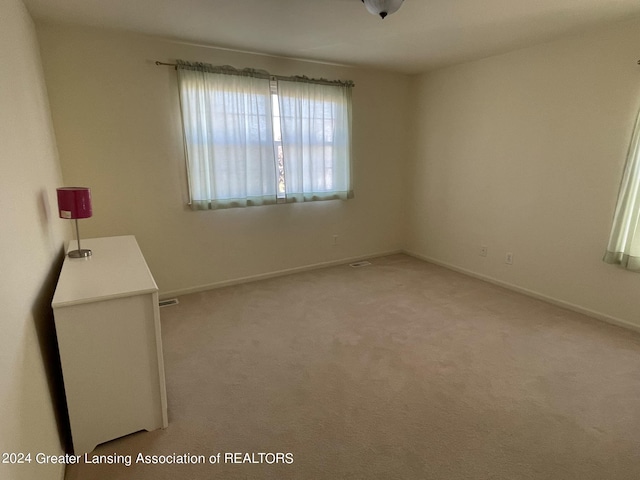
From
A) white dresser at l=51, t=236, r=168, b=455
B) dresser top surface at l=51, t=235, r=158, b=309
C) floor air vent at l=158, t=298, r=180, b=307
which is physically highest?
dresser top surface at l=51, t=235, r=158, b=309

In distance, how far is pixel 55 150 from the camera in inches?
108

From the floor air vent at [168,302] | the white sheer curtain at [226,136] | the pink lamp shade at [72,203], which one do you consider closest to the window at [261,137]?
the white sheer curtain at [226,136]

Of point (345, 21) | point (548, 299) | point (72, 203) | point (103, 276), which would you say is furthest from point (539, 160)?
point (72, 203)

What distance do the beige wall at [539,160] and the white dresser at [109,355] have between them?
3416 mm

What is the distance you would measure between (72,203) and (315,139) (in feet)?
8.31

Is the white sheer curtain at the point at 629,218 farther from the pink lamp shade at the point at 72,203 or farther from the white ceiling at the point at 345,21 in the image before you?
the pink lamp shade at the point at 72,203

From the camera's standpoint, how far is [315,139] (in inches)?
154

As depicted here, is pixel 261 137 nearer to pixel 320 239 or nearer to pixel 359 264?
pixel 320 239

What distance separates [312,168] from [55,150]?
7.74ft

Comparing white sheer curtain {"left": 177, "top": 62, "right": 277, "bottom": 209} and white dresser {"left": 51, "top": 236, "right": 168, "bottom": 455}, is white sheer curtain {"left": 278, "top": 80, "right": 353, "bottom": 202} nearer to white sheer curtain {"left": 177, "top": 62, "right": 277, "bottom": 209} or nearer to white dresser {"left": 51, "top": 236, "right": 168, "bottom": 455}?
white sheer curtain {"left": 177, "top": 62, "right": 277, "bottom": 209}

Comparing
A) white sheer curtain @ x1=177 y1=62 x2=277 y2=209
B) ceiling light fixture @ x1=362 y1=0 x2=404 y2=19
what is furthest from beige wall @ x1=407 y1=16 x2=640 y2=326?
white sheer curtain @ x1=177 y1=62 x2=277 y2=209

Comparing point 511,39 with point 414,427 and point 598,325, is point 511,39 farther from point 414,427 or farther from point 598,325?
point 414,427

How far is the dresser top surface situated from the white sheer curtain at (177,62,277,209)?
1218 millimetres

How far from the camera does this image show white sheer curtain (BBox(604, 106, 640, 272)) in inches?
103
